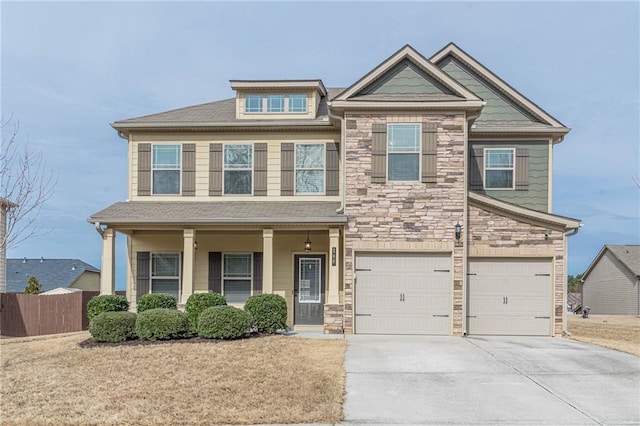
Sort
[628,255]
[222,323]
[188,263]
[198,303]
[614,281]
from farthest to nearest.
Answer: [614,281], [628,255], [188,263], [198,303], [222,323]

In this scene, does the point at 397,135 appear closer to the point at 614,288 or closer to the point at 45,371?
the point at 45,371

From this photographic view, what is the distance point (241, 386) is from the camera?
35.7 ft

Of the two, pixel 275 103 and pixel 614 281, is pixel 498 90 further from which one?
pixel 614 281

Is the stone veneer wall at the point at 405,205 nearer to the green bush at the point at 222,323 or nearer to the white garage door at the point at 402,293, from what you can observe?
the white garage door at the point at 402,293


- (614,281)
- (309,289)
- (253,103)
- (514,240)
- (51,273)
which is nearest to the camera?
(514,240)

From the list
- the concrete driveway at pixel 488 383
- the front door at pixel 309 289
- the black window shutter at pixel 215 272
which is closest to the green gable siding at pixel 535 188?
the concrete driveway at pixel 488 383

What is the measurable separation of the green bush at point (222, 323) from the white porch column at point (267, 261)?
2.48m

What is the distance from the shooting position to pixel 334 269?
57.2ft

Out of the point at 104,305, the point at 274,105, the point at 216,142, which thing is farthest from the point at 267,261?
the point at 274,105

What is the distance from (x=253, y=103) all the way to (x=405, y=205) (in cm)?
581

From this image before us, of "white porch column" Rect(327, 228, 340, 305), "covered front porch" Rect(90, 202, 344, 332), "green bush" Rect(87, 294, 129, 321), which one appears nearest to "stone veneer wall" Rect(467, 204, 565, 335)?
"white porch column" Rect(327, 228, 340, 305)

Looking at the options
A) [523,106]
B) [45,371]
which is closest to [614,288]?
[523,106]

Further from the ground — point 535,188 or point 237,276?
point 535,188

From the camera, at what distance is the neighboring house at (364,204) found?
1723 cm
